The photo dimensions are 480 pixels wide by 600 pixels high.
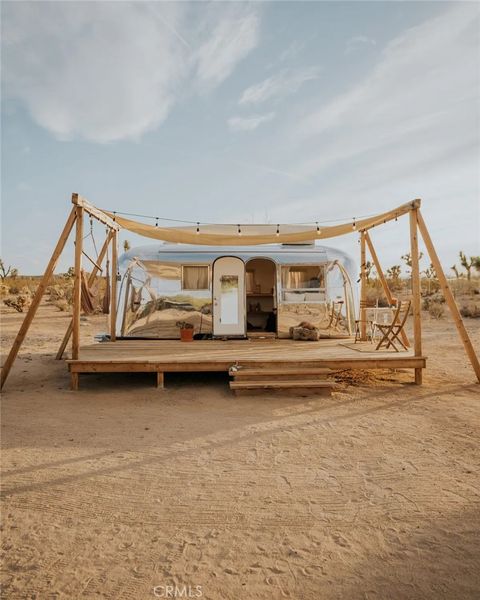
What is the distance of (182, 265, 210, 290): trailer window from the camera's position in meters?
9.88

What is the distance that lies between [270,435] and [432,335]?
11.0m

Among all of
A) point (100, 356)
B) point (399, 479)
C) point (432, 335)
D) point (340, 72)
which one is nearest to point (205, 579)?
point (399, 479)

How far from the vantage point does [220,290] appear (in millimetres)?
9969

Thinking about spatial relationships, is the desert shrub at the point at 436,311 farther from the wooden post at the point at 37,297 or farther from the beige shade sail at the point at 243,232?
the wooden post at the point at 37,297

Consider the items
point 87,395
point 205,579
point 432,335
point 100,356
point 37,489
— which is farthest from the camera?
point 432,335

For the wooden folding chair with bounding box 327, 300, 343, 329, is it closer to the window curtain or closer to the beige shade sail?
the beige shade sail

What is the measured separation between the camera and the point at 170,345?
8844 mm

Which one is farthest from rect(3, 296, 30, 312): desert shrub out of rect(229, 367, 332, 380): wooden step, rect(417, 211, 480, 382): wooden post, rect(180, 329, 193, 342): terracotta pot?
rect(417, 211, 480, 382): wooden post

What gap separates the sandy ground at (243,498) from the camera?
2268 millimetres

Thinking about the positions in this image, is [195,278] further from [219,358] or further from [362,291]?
[362,291]

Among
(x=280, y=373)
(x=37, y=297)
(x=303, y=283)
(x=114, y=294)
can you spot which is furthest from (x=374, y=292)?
(x=37, y=297)

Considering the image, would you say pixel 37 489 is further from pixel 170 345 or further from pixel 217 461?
pixel 170 345

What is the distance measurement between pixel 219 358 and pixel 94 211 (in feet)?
11.4

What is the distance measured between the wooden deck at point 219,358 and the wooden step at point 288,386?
0.49m
